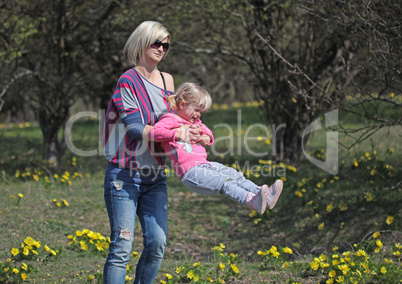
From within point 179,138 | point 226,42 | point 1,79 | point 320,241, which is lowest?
point 320,241

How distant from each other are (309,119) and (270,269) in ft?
13.4

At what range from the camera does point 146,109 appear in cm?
310

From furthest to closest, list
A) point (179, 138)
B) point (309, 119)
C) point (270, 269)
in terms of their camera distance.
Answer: point (309, 119), point (270, 269), point (179, 138)

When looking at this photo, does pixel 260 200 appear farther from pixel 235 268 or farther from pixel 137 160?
pixel 235 268

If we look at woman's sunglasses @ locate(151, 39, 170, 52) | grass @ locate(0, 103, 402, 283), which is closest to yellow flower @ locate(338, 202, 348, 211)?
grass @ locate(0, 103, 402, 283)

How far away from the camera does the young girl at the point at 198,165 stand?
122 inches

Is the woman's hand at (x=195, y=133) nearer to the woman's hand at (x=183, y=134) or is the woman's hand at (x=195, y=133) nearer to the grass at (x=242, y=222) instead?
the woman's hand at (x=183, y=134)

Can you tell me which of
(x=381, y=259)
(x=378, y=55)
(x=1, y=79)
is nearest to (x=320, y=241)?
(x=381, y=259)

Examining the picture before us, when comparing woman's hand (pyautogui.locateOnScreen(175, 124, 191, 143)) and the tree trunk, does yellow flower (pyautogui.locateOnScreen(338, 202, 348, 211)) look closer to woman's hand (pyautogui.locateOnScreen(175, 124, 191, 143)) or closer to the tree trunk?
woman's hand (pyautogui.locateOnScreen(175, 124, 191, 143))

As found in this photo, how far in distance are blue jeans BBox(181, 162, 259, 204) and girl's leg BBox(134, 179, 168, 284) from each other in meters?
0.22

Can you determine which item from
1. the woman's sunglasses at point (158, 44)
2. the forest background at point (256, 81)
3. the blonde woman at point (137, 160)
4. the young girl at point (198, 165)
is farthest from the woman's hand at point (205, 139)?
the forest background at point (256, 81)

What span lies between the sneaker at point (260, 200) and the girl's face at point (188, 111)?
0.67 m

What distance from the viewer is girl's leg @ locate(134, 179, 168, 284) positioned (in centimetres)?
312

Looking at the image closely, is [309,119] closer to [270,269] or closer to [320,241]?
[320,241]
